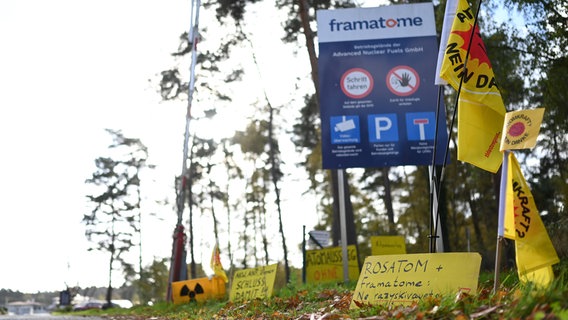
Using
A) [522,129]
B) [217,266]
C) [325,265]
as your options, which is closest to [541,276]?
[522,129]

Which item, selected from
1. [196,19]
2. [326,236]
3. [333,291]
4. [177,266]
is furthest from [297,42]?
[333,291]

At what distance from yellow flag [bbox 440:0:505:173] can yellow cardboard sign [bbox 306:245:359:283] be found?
29.2 feet

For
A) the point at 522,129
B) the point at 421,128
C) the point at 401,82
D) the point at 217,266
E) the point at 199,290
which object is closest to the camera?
the point at 522,129

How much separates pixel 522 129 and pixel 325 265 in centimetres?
1029

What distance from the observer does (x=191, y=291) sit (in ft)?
42.8

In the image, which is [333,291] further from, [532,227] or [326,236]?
[326,236]

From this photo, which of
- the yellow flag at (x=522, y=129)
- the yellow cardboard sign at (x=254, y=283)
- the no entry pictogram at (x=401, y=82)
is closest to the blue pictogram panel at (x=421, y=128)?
the no entry pictogram at (x=401, y=82)

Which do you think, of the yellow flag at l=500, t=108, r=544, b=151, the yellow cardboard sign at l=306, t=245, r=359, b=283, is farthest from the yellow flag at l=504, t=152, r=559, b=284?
the yellow cardboard sign at l=306, t=245, r=359, b=283

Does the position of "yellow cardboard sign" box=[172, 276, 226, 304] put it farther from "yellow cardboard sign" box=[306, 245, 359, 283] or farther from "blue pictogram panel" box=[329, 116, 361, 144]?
"blue pictogram panel" box=[329, 116, 361, 144]

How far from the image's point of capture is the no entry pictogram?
35.8ft

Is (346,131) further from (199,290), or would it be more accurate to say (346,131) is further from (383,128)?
(199,290)

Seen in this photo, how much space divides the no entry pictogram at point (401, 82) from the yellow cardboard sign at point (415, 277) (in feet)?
18.1

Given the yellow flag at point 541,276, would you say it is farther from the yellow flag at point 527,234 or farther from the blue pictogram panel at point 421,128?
the blue pictogram panel at point 421,128

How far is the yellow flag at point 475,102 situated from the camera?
5.31 meters
